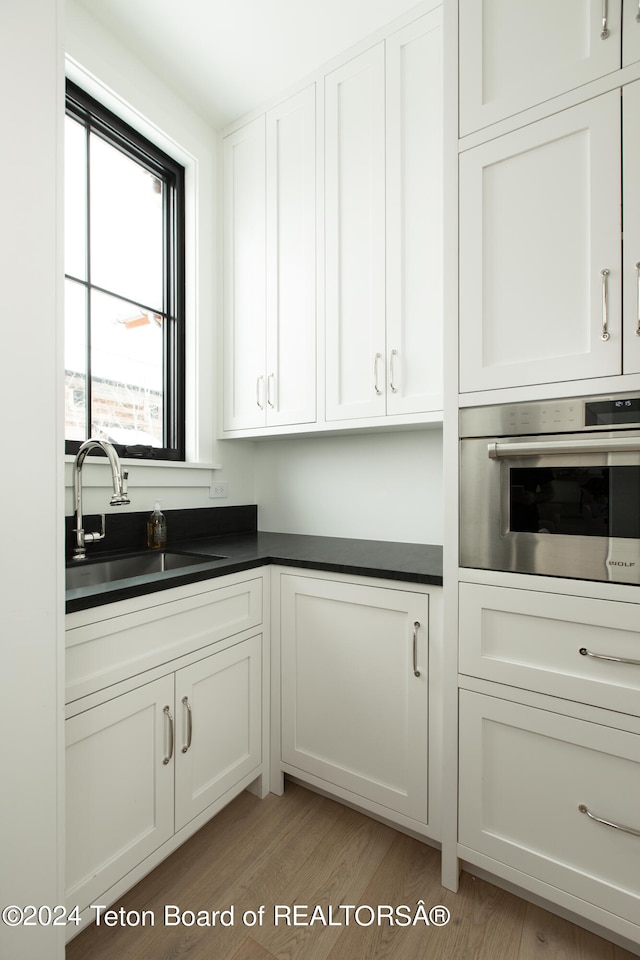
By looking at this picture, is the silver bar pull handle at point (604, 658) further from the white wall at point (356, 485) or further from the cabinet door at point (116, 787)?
the cabinet door at point (116, 787)

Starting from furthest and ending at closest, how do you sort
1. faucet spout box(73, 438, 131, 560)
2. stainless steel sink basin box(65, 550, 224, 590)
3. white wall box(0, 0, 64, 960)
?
stainless steel sink basin box(65, 550, 224, 590), faucet spout box(73, 438, 131, 560), white wall box(0, 0, 64, 960)

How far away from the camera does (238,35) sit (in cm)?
169

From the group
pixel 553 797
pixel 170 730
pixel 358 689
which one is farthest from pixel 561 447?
pixel 170 730

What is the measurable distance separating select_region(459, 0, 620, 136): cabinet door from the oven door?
869 millimetres

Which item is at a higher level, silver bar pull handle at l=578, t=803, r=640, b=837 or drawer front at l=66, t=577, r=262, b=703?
drawer front at l=66, t=577, r=262, b=703

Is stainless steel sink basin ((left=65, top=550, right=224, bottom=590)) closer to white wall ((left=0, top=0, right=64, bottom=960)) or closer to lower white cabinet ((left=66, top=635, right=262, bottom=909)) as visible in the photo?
lower white cabinet ((left=66, top=635, right=262, bottom=909))

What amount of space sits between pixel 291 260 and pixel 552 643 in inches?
67.5

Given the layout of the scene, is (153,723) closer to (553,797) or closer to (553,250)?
(553,797)

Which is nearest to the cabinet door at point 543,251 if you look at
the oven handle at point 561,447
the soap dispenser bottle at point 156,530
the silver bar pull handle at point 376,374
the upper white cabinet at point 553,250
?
the upper white cabinet at point 553,250

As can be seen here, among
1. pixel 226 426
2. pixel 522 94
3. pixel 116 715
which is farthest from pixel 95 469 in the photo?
pixel 522 94

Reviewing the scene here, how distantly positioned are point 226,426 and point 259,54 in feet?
4.88

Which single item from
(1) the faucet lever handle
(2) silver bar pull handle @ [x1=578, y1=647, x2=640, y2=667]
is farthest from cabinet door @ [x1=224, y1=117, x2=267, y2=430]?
(2) silver bar pull handle @ [x1=578, y1=647, x2=640, y2=667]

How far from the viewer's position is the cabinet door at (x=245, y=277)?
2033 millimetres

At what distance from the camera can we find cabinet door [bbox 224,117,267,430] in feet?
6.67
